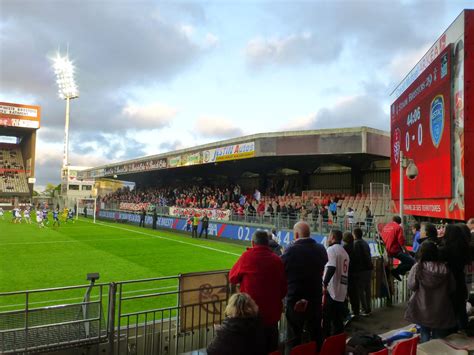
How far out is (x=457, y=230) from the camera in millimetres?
5188

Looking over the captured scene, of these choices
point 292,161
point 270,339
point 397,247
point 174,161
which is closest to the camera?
point 270,339

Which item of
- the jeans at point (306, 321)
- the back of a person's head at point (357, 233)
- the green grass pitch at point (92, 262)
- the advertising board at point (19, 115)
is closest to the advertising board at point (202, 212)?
the green grass pitch at point (92, 262)

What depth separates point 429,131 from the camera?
1176cm

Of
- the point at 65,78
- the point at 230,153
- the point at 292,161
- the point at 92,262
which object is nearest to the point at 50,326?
the point at 92,262

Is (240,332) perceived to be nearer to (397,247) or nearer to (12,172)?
(397,247)

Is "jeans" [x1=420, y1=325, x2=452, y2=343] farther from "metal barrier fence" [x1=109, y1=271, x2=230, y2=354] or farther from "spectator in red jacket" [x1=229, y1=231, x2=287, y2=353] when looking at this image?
"metal barrier fence" [x1=109, y1=271, x2=230, y2=354]

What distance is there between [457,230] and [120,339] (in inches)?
185

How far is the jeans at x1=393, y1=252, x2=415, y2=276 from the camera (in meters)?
7.79

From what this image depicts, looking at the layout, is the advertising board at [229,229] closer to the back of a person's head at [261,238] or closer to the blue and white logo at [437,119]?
the blue and white logo at [437,119]

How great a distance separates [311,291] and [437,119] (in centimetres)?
830

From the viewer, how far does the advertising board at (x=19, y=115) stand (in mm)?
70375

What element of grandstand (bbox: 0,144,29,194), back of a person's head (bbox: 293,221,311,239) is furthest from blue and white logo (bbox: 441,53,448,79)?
grandstand (bbox: 0,144,29,194)

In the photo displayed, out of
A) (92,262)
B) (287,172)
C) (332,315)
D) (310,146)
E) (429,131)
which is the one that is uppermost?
(310,146)

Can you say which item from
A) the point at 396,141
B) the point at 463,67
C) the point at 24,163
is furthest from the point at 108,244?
the point at 24,163
